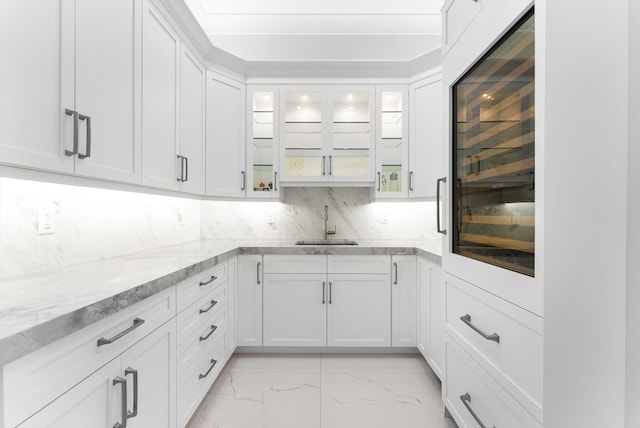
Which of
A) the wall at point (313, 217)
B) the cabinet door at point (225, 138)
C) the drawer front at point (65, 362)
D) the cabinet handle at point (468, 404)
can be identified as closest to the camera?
the drawer front at point (65, 362)

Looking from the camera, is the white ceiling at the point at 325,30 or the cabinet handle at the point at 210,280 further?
the white ceiling at the point at 325,30

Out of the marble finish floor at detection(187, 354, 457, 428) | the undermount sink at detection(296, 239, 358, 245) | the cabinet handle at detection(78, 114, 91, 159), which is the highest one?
the cabinet handle at detection(78, 114, 91, 159)

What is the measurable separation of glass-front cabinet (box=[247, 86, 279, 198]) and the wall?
0.30 meters

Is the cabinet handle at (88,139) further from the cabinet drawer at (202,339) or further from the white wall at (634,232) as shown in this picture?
the white wall at (634,232)

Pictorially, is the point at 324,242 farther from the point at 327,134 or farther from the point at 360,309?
the point at 327,134

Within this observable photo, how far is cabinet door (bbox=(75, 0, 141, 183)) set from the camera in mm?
1256

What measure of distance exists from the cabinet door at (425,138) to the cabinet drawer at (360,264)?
2.25ft

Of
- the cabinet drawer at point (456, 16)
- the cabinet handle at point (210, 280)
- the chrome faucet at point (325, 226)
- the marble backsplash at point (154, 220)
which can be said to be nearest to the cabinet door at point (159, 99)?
the marble backsplash at point (154, 220)

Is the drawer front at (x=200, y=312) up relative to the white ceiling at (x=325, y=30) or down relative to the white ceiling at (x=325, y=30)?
down

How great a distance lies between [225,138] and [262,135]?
0.33 metres

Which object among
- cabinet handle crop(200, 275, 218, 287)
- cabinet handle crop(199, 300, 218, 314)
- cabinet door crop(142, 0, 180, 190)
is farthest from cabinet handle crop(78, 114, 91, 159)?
cabinet handle crop(199, 300, 218, 314)

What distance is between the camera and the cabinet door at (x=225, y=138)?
263cm

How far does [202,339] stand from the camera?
1795 mm

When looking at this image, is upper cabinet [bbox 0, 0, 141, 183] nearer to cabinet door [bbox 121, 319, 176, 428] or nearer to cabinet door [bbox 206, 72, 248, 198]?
cabinet door [bbox 121, 319, 176, 428]
